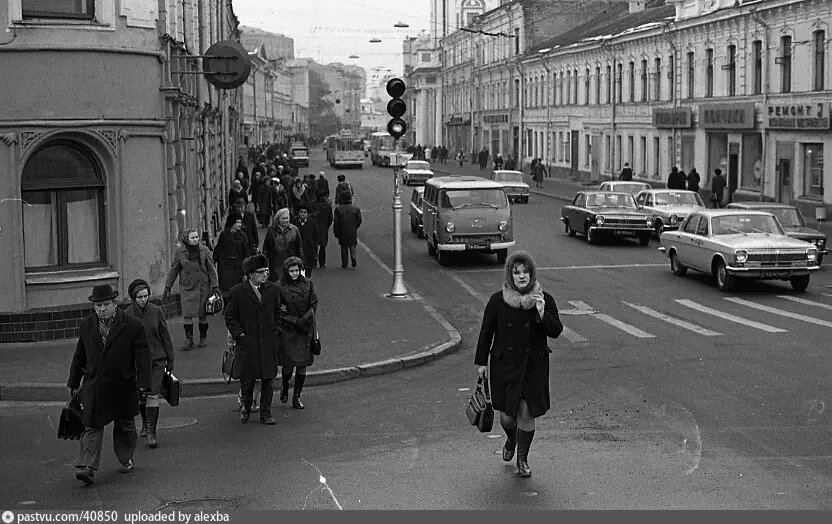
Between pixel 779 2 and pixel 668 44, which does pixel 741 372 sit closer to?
pixel 779 2

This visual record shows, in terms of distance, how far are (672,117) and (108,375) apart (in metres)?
45.1

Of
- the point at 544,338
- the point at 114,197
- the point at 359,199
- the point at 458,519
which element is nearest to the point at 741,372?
the point at 544,338

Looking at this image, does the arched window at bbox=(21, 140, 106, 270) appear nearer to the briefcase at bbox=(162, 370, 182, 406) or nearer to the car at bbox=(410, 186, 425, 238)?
the briefcase at bbox=(162, 370, 182, 406)

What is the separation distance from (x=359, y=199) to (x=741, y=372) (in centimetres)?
3995

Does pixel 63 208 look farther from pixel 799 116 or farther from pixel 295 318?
pixel 799 116

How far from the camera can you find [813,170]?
1567 inches

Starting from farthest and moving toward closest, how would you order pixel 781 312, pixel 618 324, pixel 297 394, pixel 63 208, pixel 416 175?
pixel 416 175
pixel 781 312
pixel 618 324
pixel 63 208
pixel 297 394

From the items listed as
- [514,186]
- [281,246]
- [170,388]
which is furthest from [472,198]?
[514,186]

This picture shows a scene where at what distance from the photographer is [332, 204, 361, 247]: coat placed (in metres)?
25.5

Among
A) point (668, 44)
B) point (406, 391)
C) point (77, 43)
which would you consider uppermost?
point (668, 44)

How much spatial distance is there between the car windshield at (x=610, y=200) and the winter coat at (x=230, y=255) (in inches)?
666

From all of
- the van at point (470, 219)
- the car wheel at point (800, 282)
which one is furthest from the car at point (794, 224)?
the van at point (470, 219)

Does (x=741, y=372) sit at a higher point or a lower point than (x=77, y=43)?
lower

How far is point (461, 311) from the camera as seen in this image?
19.8 meters
